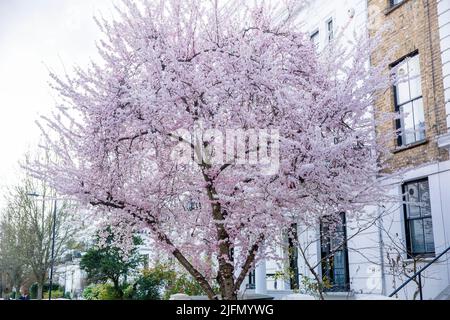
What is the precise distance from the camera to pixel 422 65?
8.52 metres

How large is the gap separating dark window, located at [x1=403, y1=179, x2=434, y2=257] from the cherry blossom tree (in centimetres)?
238

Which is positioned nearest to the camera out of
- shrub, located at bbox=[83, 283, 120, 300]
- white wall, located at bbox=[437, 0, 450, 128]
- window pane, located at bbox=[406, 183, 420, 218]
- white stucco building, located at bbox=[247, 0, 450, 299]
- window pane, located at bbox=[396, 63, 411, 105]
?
white stucco building, located at bbox=[247, 0, 450, 299]

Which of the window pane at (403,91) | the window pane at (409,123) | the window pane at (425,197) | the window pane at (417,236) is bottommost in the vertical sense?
the window pane at (417,236)

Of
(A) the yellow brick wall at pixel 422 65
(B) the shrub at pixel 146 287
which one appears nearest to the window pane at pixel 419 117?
(A) the yellow brick wall at pixel 422 65

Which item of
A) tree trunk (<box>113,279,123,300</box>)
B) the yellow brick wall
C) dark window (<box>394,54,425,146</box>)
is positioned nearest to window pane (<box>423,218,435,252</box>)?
the yellow brick wall

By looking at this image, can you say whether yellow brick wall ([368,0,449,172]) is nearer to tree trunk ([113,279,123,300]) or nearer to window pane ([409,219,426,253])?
window pane ([409,219,426,253])

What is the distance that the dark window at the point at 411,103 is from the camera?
8.50 metres

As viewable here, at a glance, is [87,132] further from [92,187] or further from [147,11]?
[147,11]

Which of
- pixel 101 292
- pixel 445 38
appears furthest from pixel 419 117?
pixel 101 292

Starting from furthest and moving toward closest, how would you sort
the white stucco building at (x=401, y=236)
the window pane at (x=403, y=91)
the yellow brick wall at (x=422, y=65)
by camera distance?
the window pane at (x=403, y=91)
the yellow brick wall at (x=422, y=65)
the white stucco building at (x=401, y=236)

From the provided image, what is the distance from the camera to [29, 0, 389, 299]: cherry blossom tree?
17.7 ft

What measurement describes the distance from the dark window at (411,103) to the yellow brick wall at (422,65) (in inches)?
5.6

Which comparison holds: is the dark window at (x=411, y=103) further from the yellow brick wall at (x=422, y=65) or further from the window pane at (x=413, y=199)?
the window pane at (x=413, y=199)

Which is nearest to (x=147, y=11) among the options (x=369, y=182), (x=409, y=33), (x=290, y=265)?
(x=369, y=182)
